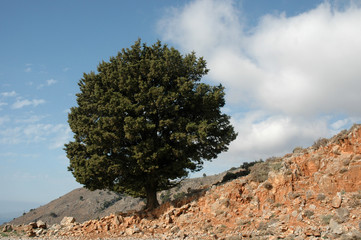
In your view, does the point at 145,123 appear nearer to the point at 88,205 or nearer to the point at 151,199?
the point at 151,199

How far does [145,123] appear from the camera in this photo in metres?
19.8

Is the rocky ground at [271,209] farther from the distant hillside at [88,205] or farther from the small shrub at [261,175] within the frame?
the distant hillside at [88,205]

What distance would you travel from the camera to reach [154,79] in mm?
22172

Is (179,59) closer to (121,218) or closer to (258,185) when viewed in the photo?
(258,185)

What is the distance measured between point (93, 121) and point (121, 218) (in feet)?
25.1

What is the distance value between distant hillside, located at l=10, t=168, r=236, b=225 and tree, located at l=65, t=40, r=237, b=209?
80.5 ft

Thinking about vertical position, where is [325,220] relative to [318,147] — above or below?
below

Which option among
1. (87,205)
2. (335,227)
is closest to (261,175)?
(335,227)

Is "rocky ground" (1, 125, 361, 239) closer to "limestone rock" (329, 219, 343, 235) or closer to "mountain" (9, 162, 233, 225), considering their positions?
"limestone rock" (329, 219, 343, 235)

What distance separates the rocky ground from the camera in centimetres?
1312

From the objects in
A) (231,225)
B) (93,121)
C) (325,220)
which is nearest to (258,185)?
(231,225)

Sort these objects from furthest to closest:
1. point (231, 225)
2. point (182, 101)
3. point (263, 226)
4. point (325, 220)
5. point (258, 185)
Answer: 1. point (182, 101)
2. point (258, 185)
3. point (231, 225)
4. point (263, 226)
5. point (325, 220)

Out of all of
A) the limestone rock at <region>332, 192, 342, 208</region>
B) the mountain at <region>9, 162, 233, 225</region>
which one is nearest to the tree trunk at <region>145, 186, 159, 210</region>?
the limestone rock at <region>332, 192, 342, 208</region>

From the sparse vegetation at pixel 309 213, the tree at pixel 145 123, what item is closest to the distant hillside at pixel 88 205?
the tree at pixel 145 123
